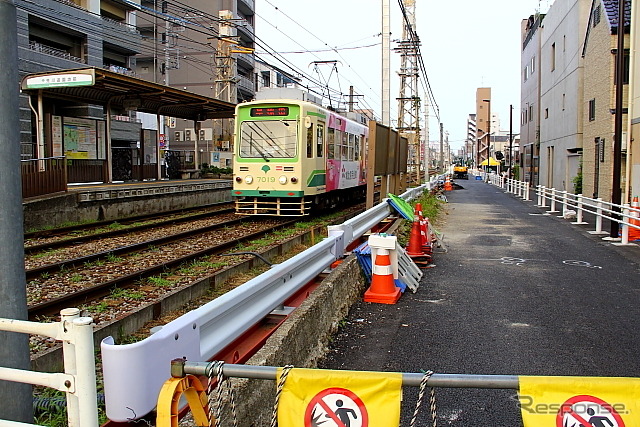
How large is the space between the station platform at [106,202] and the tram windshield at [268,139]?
467 centimetres

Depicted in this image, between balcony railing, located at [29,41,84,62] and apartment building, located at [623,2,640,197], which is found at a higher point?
balcony railing, located at [29,41,84,62]

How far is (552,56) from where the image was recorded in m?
35.5

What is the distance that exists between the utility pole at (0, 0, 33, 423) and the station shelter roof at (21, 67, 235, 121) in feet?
45.3

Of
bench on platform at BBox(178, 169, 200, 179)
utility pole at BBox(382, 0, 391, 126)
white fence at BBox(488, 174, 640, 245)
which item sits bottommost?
white fence at BBox(488, 174, 640, 245)

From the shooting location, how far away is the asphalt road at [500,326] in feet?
16.0

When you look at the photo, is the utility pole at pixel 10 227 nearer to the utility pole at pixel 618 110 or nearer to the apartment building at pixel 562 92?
the utility pole at pixel 618 110

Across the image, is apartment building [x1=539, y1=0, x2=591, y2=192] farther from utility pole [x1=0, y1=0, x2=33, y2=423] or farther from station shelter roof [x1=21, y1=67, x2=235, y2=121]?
utility pole [x1=0, y1=0, x2=33, y2=423]

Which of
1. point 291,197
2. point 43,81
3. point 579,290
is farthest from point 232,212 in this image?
point 579,290

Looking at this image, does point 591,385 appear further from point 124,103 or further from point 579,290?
point 124,103

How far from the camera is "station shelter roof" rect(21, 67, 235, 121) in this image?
15844mm

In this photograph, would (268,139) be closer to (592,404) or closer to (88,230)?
(88,230)

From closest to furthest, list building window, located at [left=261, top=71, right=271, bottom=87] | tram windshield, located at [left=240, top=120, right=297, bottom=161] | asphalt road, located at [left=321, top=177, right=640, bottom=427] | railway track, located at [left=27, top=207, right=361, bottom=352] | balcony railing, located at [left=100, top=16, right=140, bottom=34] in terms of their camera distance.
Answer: asphalt road, located at [left=321, top=177, right=640, bottom=427], railway track, located at [left=27, top=207, right=361, bottom=352], tram windshield, located at [left=240, top=120, right=297, bottom=161], balcony railing, located at [left=100, top=16, right=140, bottom=34], building window, located at [left=261, top=71, right=271, bottom=87]

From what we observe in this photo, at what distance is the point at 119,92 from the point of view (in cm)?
1925

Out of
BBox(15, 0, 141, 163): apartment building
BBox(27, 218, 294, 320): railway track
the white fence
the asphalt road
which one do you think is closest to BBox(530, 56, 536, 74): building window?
the white fence
